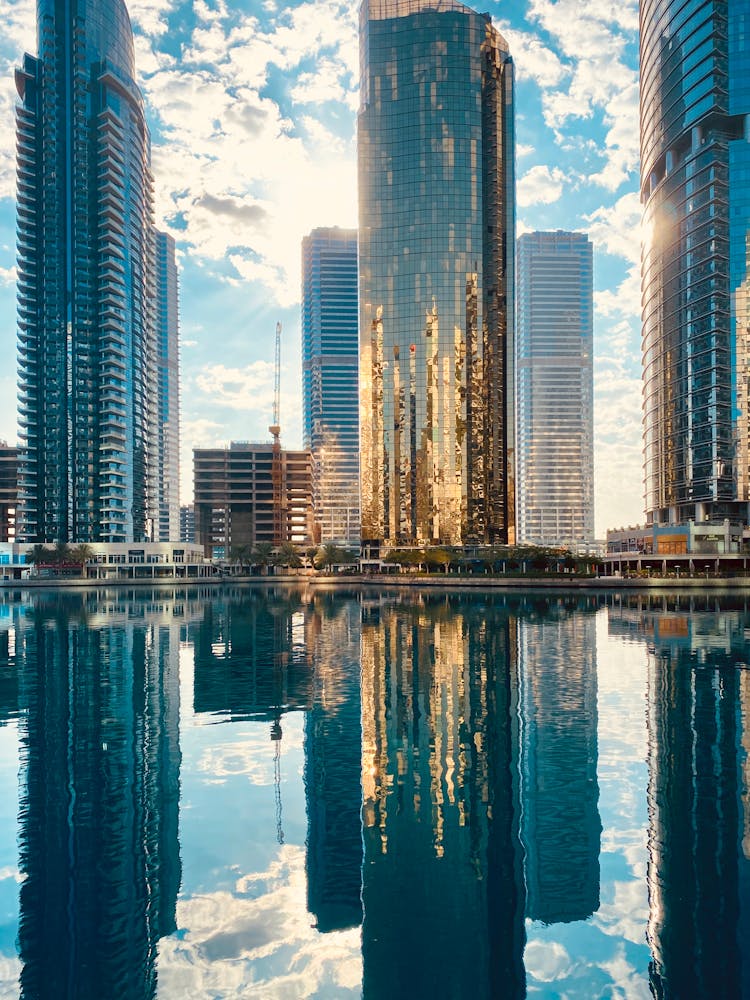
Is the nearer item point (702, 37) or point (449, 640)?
point (449, 640)

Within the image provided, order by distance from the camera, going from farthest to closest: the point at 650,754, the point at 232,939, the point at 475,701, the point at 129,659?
1. the point at 129,659
2. the point at 475,701
3. the point at 650,754
4. the point at 232,939

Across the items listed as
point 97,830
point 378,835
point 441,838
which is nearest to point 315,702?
point 378,835

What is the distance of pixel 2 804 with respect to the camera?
1061 inches

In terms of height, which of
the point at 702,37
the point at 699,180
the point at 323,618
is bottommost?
the point at 323,618

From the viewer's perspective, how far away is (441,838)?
2348cm

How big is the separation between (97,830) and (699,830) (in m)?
18.5

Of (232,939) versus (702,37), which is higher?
(702,37)

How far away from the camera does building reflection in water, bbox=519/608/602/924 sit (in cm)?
2045

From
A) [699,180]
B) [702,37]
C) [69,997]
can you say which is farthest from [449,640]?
[702,37]

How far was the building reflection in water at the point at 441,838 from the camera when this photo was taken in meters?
17.0

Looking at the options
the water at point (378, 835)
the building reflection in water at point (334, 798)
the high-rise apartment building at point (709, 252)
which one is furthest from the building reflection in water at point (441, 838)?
the high-rise apartment building at point (709, 252)

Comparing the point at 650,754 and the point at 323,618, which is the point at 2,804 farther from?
the point at 323,618

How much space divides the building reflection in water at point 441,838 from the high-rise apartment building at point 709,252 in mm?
143921

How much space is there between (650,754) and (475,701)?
12.0 metres
